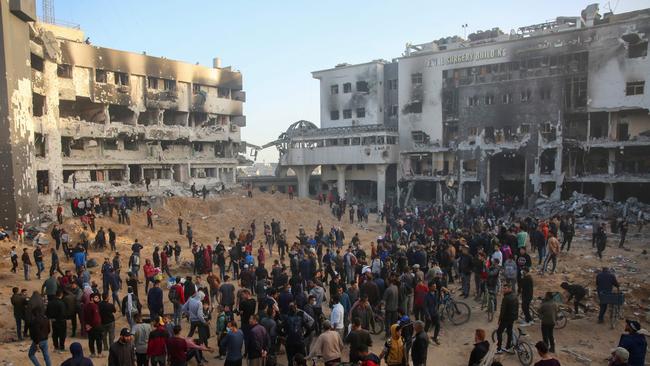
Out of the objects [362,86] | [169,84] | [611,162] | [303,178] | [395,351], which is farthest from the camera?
[362,86]

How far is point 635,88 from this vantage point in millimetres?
36281

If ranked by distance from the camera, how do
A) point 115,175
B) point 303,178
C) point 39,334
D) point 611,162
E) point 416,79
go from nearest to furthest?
point 39,334 < point 611,162 < point 115,175 < point 416,79 < point 303,178

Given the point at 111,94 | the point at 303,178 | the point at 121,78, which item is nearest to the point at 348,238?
the point at 303,178

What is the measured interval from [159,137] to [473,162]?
91.8ft

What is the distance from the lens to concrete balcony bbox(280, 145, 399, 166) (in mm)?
47188

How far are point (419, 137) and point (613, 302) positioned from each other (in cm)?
3568

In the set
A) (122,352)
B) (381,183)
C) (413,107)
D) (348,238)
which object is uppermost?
(413,107)

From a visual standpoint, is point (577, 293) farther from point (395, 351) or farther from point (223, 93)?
point (223, 93)

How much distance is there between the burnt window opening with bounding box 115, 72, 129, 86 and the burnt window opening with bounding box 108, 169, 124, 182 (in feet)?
23.7

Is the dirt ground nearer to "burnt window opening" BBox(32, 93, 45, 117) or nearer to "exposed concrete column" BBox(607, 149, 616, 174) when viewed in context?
"burnt window opening" BBox(32, 93, 45, 117)

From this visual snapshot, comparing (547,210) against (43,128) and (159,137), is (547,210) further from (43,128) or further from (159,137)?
(43,128)

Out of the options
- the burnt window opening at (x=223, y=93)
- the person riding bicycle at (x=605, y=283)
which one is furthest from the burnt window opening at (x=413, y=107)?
the person riding bicycle at (x=605, y=283)

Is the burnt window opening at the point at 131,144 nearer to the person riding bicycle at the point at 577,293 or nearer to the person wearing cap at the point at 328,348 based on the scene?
the person wearing cap at the point at 328,348

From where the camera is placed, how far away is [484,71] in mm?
42844
